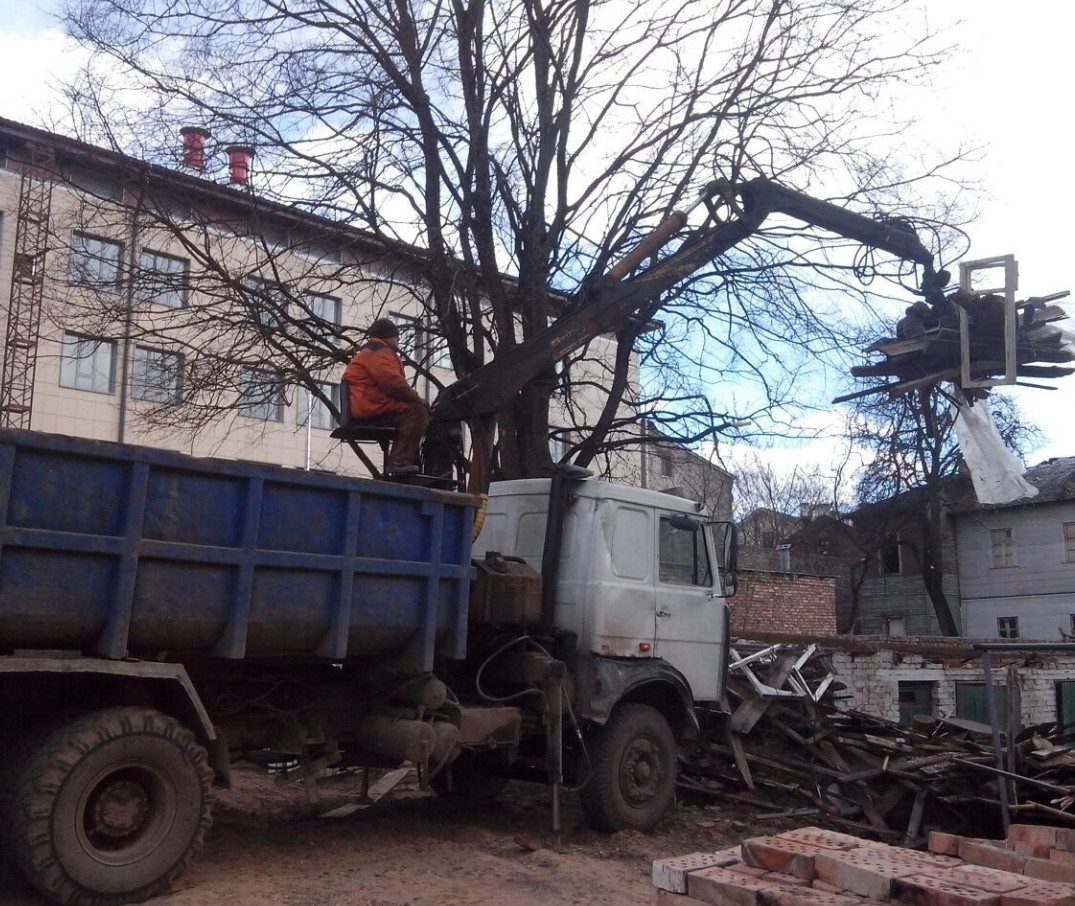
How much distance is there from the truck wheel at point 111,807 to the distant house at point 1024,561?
41.0 meters

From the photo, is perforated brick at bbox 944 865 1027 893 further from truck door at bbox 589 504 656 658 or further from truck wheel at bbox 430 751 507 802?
truck wheel at bbox 430 751 507 802

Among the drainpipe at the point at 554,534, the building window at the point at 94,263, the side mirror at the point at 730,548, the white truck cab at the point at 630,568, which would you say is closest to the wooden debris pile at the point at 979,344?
the side mirror at the point at 730,548

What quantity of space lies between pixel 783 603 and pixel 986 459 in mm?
19823

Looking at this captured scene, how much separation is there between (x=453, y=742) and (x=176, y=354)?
6371 mm

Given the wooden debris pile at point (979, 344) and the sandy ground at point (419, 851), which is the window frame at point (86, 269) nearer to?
the sandy ground at point (419, 851)

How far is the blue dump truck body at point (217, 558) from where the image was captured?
5.39 m

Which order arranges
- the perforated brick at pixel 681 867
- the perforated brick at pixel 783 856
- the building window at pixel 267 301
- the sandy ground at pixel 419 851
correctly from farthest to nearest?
the building window at pixel 267 301
the sandy ground at pixel 419 851
the perforated brick at pixel 681 867
the perforated brick at pixel 783 856

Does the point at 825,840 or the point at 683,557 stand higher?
the point at 683,557

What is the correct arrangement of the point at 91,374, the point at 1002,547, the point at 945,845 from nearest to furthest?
the point at 945,845 < the point at 91,374 < the point at 1002,547

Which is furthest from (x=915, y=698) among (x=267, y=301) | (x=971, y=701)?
(x=267, y=301)

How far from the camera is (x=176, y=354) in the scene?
38.8 ft

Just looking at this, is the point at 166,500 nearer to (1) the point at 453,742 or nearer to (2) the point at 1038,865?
(1) the point at 453,742

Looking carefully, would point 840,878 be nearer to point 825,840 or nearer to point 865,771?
point 825,840

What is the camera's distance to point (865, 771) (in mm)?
10602
